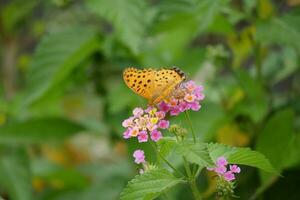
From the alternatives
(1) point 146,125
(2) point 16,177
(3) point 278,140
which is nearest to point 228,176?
(1) point 146,125

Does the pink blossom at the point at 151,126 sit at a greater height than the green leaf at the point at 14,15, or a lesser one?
lesser

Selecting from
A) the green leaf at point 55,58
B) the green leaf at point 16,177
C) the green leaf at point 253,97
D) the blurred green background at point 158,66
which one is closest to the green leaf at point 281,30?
the blurred green background at point 158,66

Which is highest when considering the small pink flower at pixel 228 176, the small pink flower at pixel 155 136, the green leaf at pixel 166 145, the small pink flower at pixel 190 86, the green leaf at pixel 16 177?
the green leaf at pixel 16 177

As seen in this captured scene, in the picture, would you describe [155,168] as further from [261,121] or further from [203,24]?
[261,121]

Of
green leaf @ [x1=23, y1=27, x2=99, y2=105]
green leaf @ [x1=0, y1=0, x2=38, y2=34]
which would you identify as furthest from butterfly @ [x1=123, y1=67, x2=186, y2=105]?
green leaf @ [x1=0, y1=0, x2=38, y2=34]

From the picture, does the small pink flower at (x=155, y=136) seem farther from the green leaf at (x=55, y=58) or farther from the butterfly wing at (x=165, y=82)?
the green leaf at (x=55, y=58)

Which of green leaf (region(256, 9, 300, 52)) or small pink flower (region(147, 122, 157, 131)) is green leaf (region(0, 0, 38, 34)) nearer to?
green leaf (region(256, 9, 300, 52))

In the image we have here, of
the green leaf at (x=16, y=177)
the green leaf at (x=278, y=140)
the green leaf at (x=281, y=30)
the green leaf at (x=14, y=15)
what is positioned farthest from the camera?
the green leaf at (x=14, y=15)
